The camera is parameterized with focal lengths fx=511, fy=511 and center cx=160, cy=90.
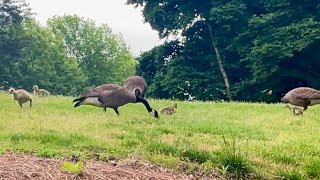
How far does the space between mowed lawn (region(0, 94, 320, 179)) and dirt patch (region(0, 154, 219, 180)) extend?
35 centimetres

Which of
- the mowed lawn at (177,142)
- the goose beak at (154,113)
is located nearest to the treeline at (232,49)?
the goose beak at (154,113)

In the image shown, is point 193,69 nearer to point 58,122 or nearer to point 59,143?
point 58,122

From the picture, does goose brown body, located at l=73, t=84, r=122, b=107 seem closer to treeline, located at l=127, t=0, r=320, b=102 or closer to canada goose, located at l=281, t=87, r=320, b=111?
canada goose, located at l=281, t=87, r=320, b=111

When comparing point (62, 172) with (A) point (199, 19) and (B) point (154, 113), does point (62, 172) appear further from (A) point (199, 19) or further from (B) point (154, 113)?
(A) point (199, 19)

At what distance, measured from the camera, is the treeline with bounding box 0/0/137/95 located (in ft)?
159

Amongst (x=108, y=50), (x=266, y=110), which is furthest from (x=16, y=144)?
(x=108, y=50)

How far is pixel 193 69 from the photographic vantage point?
1422 inches

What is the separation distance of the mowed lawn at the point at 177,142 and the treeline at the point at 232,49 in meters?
18.1

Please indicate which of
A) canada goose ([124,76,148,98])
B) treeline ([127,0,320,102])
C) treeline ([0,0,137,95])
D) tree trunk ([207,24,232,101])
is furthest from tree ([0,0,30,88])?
canada goose ([124,76,148,98])

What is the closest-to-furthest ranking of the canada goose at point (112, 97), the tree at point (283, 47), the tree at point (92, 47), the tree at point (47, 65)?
the canada goose at point (112, 97)
the tree at point (283, 47)
the tree at point (47, 65)
the tree at point (92, 47)

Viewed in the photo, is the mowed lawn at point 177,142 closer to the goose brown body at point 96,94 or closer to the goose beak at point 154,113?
the goose beak at point 154,113

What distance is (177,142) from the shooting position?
898 cm

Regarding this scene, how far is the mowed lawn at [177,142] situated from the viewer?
750 cm

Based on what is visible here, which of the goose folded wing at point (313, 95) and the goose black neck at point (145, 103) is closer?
the goose black neck at point (145, 103)
